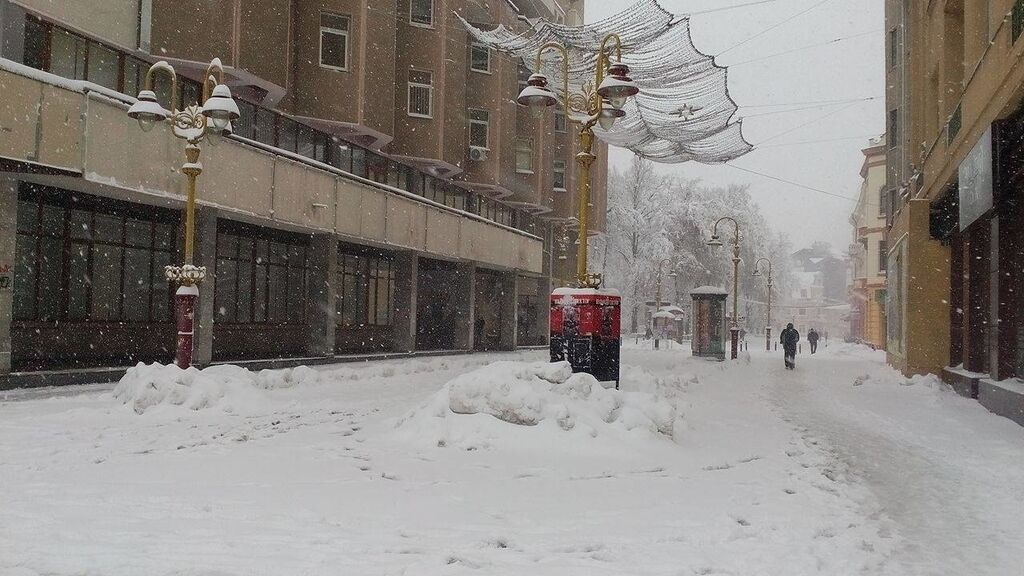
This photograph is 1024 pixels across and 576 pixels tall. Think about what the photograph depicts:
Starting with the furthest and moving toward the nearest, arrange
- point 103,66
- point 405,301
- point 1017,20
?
point 405,301
point 103,66
point 1017,20

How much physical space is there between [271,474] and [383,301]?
23.8 m

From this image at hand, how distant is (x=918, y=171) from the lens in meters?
23.3

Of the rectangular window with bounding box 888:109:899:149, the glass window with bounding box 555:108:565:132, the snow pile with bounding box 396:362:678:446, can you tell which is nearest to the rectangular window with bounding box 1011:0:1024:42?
the snow pile with bounding box 396:362:678:446

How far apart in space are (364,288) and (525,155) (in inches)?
493

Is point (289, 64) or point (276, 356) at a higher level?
point (289, 64)

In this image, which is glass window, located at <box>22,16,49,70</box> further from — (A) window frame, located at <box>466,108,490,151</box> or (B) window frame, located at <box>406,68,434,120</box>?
(A) window frame, located at <box>466,108,490,151</box>

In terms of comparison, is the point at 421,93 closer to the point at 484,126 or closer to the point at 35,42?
the point at 484,126

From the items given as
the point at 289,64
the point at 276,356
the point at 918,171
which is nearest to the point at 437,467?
the point at 276,356

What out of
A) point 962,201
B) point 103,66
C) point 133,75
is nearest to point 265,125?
point 133,75

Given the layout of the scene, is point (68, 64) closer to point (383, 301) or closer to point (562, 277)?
point (383, 301)

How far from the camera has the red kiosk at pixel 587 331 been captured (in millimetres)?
12664

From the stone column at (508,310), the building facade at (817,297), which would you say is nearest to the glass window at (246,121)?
the stone column at (508,310)

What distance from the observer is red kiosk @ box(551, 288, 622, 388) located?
41.5 ft

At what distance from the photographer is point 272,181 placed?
20906 millimetres
